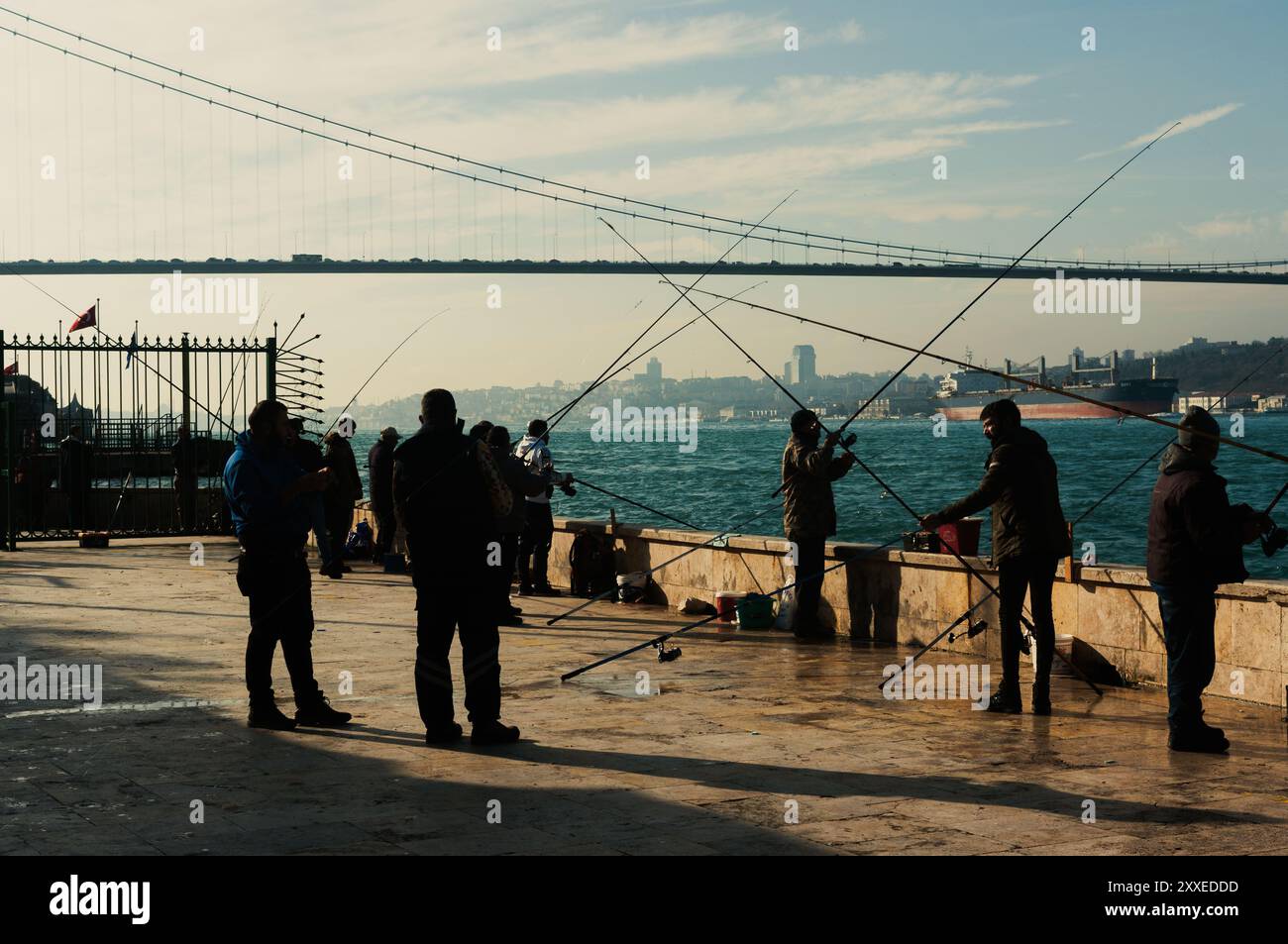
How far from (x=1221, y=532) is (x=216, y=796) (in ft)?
14.4

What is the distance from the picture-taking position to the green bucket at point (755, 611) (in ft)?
36.2

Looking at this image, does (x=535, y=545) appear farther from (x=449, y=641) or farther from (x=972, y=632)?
(x=449, y=641)

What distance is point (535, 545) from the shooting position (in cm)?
1330

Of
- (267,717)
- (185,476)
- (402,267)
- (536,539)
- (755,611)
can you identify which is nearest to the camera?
(267,717)

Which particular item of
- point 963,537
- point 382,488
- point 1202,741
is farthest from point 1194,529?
point 382,488

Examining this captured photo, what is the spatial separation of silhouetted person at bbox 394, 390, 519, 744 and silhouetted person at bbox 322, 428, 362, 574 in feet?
25.3

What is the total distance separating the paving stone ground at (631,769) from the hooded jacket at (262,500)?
3.08ft

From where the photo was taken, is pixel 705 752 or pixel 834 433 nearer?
pixel 705 752

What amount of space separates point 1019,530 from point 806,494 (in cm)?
287

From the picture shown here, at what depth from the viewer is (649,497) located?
60.5 meters
